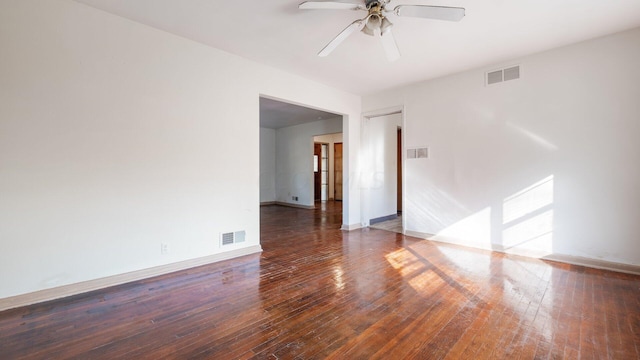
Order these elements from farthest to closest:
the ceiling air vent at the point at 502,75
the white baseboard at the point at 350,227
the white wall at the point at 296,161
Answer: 1. the white wall at the point at 296,161
2. the white baseboard at the point at 350,227
3. the ceiling air vent at the point at 502,75

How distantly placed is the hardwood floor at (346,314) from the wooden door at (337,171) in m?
6.98

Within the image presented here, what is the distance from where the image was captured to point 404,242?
470cm

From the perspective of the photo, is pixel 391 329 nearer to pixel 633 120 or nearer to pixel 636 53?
pixel 633 120

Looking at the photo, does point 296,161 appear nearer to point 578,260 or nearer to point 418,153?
point 418,153

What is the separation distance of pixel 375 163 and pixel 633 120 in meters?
3.92

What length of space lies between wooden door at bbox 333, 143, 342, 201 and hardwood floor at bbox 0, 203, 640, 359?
6978 mm

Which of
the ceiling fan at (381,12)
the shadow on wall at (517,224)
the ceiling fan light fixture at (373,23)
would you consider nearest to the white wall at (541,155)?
the shadow on wall at (517,224)

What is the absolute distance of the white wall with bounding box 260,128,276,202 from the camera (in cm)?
952

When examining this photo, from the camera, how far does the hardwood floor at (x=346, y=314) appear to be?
184 centimetres

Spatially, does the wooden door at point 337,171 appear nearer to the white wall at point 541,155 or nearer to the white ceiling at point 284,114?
the white ceiling at point 284,114

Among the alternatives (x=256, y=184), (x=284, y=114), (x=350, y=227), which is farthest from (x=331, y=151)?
(x=256, y=184)

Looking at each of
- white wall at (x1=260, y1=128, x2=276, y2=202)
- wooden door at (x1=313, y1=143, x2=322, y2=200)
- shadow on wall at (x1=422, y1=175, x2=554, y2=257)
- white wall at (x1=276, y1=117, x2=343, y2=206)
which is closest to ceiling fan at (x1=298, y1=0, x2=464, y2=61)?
shadow on wall at (x1=422, y1=175, x2=554, y2=257)

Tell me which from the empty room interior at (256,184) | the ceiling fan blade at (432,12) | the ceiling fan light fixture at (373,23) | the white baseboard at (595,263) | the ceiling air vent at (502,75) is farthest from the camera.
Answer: the ceiling air vent at (502,75)

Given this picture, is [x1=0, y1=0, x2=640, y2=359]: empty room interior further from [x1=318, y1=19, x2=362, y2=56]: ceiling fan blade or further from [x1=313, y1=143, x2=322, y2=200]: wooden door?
[x1=313, y1=143, x2=322, y2=200]: wooden door
